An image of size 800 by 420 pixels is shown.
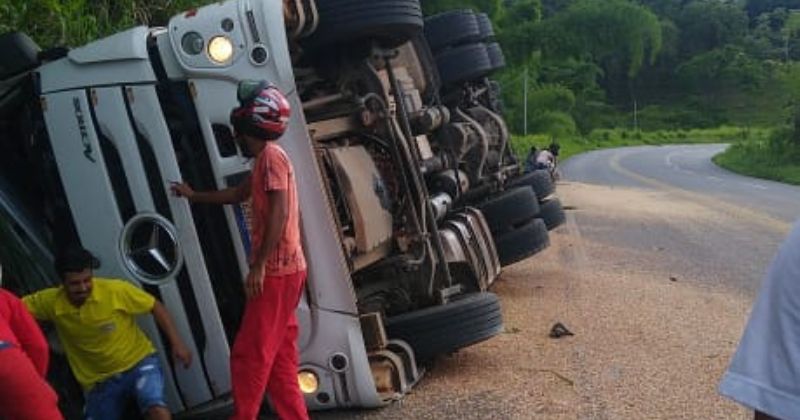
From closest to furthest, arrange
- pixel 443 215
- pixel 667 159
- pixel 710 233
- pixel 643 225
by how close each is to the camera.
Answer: pixel 443 215
pixel 710 233
pixel 643 225
pixel 667 159

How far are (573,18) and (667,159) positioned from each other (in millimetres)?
14451

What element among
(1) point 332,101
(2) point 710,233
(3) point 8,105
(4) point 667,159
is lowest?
(4) point 667,159

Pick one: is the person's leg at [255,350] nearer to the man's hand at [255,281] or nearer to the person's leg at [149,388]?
the man's hand at [255,281]

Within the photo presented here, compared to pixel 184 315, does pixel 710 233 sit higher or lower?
lower

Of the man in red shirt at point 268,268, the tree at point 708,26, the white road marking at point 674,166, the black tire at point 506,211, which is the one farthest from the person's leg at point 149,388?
the tree at point 708,26

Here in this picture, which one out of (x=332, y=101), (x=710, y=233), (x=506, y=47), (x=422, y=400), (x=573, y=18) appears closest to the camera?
(x=422, y=400)

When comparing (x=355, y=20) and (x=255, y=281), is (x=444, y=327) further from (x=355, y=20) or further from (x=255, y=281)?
(x=355, y=20)

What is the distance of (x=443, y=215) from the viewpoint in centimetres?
612

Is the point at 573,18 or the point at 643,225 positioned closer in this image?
→ the point at 643,225

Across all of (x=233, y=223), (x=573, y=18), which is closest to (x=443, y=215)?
(x=233, y=223)

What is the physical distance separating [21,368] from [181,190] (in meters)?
1.03

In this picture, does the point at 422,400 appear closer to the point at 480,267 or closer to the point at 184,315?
the point at 184,315

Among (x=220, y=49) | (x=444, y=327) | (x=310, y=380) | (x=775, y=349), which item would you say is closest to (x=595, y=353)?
(x=444, y=327)

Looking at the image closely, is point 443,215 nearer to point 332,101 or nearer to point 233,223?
point 332,101
